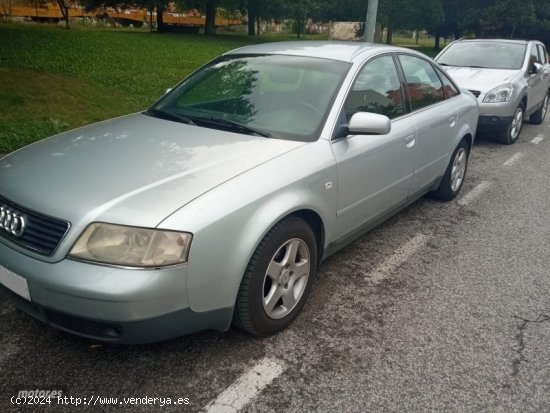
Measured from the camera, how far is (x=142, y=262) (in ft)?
7.08

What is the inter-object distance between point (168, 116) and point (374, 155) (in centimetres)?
145

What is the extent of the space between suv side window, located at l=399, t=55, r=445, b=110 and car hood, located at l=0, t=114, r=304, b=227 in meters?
1.66

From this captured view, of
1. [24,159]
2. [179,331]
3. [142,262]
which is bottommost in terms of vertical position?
[179,331]

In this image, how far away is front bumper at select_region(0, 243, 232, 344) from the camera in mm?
2117

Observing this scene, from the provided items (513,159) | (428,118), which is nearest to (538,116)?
(513,159)

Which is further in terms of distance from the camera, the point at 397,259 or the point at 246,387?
the point at 397,259

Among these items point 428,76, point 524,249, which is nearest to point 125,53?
point 428,76

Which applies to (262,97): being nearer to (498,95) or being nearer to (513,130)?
(498,95)

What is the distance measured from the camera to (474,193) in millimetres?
5520

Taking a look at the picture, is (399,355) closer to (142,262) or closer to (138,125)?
(142,262)

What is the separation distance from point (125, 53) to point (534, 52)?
1139 centimetres

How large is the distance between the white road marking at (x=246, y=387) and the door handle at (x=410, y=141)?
6.73 feet

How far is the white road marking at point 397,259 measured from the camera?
141 inches

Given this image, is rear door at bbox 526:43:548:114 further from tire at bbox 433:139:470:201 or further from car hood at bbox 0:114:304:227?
car hood at bbox 0:114:304:227
